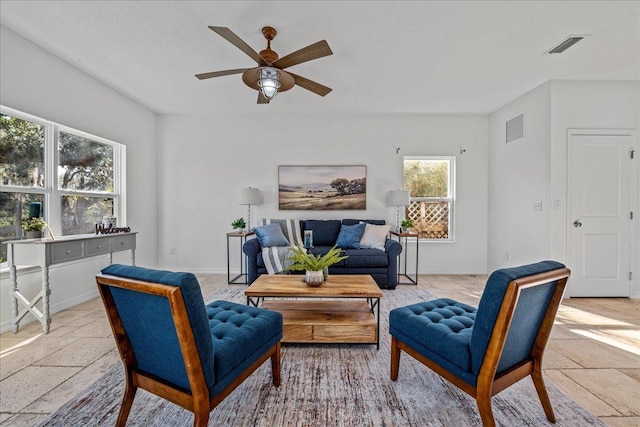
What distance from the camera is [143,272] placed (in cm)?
116

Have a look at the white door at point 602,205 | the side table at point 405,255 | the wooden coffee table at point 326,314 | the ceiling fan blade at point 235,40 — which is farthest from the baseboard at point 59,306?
the white door at point 602,205

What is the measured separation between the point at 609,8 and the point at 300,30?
7.84ft

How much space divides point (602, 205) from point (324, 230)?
3479 millimetres

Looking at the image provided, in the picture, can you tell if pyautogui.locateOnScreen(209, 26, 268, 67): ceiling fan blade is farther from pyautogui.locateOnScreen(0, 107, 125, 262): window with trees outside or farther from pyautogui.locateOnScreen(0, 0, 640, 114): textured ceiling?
pyautogui.locateOnScreen(0, 107, 125, 262): window with trees outside

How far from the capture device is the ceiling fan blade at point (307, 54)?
74.8 inches

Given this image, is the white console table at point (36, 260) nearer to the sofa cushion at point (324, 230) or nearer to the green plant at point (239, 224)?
the green plant at point (239, 224)

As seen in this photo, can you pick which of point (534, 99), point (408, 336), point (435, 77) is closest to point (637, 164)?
point (534, 99)

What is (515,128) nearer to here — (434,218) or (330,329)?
(434,218)

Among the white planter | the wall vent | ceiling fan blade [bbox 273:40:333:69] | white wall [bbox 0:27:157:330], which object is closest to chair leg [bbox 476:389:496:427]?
the white planter

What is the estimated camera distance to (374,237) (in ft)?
13.3

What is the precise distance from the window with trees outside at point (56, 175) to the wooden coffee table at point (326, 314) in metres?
2.42

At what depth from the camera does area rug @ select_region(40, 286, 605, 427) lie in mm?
1455

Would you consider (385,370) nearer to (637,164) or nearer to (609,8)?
(609,8)

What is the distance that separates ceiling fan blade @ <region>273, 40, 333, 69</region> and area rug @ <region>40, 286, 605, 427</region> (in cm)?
216
